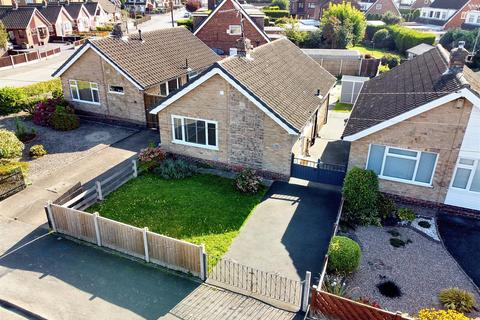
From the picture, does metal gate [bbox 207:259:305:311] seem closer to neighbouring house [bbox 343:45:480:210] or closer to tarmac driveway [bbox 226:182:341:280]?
tarmac driveway [bbox 226:182:341:280]

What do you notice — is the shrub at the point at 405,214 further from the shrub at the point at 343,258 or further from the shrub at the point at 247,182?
the shrub at the point at 247,182

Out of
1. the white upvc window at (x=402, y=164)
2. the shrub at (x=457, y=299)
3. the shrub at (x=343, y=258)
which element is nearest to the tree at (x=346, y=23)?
the white upvc window at (x=402, y=164)

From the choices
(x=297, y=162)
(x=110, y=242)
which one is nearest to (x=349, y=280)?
(x=297, y=162)

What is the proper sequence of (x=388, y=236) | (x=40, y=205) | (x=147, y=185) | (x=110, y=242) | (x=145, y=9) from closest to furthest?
(x=110, y=242)
(x=388, y=236)
(x=40, y=205)
(x=147, y=185)
(x=145, y=9)

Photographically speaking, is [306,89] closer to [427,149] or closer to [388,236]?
[427,149]

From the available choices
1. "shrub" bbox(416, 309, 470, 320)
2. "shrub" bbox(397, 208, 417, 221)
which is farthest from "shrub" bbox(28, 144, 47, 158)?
"shrub" bbox(416, 309, 470, 320)
